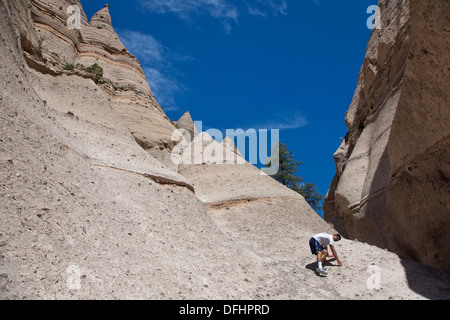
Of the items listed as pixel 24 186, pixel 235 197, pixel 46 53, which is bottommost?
pixel 24 186

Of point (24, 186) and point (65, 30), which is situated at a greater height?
point (65, 30)

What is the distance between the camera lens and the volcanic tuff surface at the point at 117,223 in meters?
4.13

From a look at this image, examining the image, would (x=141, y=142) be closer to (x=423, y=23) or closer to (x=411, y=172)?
(x=411, y=172)

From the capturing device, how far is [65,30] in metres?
15.8

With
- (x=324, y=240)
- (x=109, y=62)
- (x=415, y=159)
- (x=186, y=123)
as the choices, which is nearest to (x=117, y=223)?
(x=324, y=240)

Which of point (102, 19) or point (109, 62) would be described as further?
point (102, 19)

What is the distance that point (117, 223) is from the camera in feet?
18.9

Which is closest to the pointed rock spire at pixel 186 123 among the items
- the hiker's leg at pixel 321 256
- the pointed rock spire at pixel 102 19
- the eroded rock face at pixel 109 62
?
the eroded rock face at pixel 109 62

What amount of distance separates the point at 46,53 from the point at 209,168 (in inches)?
311

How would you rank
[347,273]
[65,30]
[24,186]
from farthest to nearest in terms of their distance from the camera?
[65,30] → [347,273] → [24,186]

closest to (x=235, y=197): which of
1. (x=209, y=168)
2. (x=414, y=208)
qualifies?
(x=209, y=168)

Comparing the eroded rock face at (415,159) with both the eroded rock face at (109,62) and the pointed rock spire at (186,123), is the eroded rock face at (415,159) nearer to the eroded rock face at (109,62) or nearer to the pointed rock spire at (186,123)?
the eroded rock face at (109,62)

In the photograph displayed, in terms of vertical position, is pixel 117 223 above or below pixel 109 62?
below

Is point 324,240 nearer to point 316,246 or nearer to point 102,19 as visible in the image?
point 316,246
